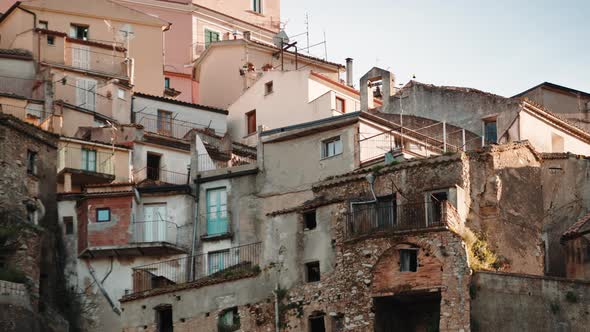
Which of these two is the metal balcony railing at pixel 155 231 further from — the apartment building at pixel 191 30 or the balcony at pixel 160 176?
the apartment building at pixel 191 30

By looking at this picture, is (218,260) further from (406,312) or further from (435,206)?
(435,206)

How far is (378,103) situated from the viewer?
74688 mm

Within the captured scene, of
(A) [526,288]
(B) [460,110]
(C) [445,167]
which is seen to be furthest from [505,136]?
(A) [526,288]

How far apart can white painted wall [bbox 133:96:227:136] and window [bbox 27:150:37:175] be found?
11.2 meters

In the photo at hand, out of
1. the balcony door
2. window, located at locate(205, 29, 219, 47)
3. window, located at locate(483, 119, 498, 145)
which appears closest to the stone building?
the balcony door

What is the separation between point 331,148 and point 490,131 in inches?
328

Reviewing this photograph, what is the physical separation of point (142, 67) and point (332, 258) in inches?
1202

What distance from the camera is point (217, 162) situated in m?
69.1

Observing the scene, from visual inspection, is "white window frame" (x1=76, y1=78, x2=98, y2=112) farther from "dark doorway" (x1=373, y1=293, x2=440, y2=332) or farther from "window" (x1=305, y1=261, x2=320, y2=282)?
"dark doorway" (x1=373, y1=293, x2=440, y2=332)

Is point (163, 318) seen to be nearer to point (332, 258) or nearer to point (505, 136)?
point (332, 258)

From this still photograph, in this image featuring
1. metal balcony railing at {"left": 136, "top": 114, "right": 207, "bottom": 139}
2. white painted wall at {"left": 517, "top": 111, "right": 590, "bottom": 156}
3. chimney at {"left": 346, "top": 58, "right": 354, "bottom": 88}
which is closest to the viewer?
white painted wall at {"left": 517, "top": 111, "right": 590, "bottom": 156}

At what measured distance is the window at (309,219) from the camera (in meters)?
55.1

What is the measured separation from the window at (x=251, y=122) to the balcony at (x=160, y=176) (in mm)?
7422

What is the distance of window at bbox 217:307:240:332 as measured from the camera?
55.9m
